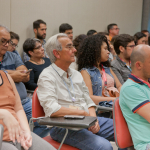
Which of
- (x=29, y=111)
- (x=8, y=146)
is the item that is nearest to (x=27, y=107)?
(x=29, y=111)

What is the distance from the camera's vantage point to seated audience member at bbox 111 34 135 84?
10.1ft

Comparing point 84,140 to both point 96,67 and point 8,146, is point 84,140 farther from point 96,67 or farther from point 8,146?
point 96,67

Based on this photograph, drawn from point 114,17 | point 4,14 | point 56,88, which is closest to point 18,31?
point 4,14

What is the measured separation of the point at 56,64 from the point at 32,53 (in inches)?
67.0

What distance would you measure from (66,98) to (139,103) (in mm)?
633

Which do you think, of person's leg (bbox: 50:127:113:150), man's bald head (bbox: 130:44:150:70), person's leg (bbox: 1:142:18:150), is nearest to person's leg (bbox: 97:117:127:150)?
person's leg (bbox: 50:127:113:150)

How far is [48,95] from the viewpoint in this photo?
5.57ft

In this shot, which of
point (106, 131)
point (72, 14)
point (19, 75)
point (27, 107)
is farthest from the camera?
point (72, 14)

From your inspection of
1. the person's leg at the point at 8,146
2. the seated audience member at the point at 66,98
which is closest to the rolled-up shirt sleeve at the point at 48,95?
the seated audience member at the point at 66,98

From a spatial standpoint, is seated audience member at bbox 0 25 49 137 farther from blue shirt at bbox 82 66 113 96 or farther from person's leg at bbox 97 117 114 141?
person's leg at bbox 97 117 114 141

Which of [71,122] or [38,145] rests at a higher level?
[71,122]

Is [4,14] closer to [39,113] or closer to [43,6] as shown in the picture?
[43,6]

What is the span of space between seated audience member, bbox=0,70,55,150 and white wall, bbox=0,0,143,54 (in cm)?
254

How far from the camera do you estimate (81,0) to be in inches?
220
